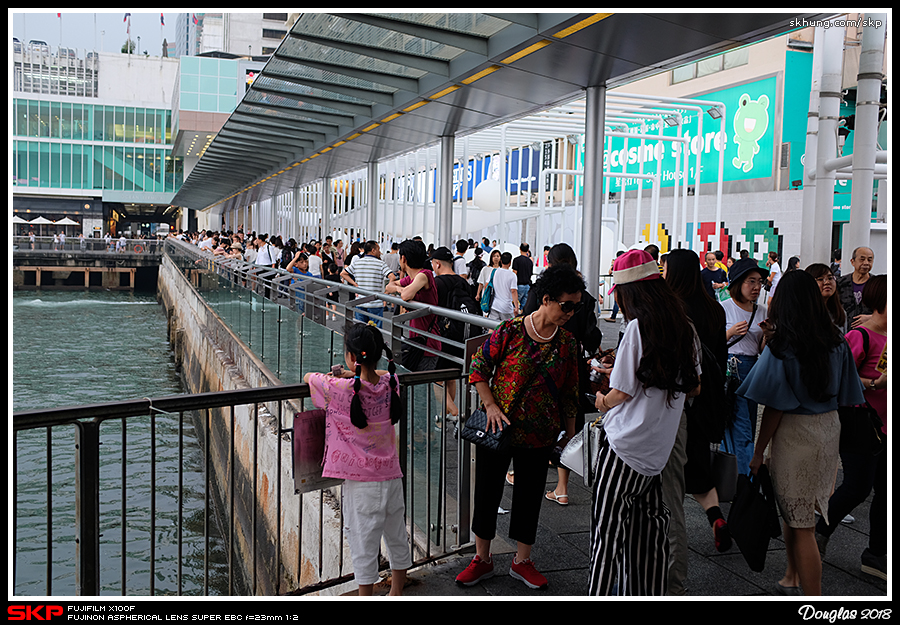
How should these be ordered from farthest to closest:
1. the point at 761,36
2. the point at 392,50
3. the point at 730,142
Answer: the point at 730,142, the point at 392,50, the point at 761,36

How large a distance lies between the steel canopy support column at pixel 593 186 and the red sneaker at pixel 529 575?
18.0ft

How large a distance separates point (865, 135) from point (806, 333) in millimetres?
5767

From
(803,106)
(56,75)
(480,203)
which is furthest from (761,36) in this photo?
(56,75)

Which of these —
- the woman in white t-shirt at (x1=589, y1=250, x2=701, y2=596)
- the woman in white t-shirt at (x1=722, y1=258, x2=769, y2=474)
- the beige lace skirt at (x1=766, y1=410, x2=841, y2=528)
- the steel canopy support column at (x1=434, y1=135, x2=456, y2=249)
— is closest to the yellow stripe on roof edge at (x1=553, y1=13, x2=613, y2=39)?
the woman in white t-shirt at (x1=722, y1=258, x2=769, y2=474)

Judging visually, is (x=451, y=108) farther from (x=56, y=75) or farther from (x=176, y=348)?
(x=56, y=75)

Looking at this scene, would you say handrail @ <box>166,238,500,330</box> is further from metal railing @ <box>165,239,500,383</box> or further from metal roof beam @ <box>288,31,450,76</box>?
metal roof beam @ <box>288,31,450,76</box>

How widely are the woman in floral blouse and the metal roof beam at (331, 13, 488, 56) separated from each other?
191 inches

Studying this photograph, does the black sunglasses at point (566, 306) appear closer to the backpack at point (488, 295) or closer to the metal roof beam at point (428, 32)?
the metal roof beam at point (428, 32)

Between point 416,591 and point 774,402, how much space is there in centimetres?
217

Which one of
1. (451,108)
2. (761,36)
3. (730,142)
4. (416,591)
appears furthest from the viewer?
(730,142)

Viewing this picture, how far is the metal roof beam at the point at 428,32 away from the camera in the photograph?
764 centimetres

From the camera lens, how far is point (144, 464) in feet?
46.1
